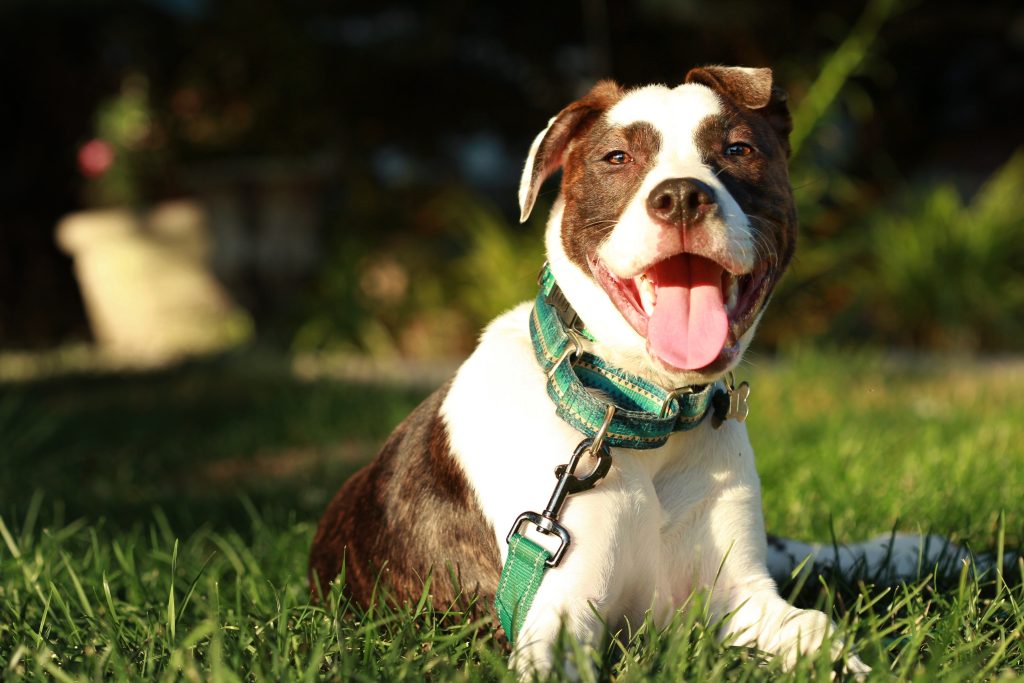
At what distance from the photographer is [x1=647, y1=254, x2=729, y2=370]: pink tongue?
2.17 m

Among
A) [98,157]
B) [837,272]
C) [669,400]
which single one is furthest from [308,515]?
[98,157]

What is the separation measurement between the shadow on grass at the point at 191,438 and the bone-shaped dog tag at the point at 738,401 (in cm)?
211

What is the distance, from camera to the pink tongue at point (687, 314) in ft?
7.12

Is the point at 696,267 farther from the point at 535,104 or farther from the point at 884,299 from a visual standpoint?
the point at 535,104

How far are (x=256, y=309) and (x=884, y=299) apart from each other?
16.2 feet

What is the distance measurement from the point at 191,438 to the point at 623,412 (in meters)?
4.24

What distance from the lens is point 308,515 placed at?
417 centimetres

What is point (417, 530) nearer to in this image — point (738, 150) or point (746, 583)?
point (746, 583)

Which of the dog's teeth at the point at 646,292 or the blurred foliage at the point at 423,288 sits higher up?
the dog's teeth at the point at 646,292

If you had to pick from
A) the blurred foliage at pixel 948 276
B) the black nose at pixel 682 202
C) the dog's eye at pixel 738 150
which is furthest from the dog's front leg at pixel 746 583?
the blurred foliage at pixel 948 276

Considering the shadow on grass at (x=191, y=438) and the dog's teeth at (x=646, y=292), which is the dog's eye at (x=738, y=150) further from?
the shadow on grass at (x=191, y=438)

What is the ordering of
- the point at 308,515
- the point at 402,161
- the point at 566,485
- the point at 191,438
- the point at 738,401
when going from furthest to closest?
the point at 402,161 < the point at 191,438 < the point at 308,515 < the point at 738,401 < the point at 566,485

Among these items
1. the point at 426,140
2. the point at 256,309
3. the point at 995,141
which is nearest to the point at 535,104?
the point at 426,140

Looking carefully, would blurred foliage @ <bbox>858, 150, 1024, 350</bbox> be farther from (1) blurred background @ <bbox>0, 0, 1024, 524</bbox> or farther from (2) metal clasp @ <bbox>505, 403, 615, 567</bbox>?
(2) metal clasp @ <bbox>505, 403, 615, 567</bbox>
